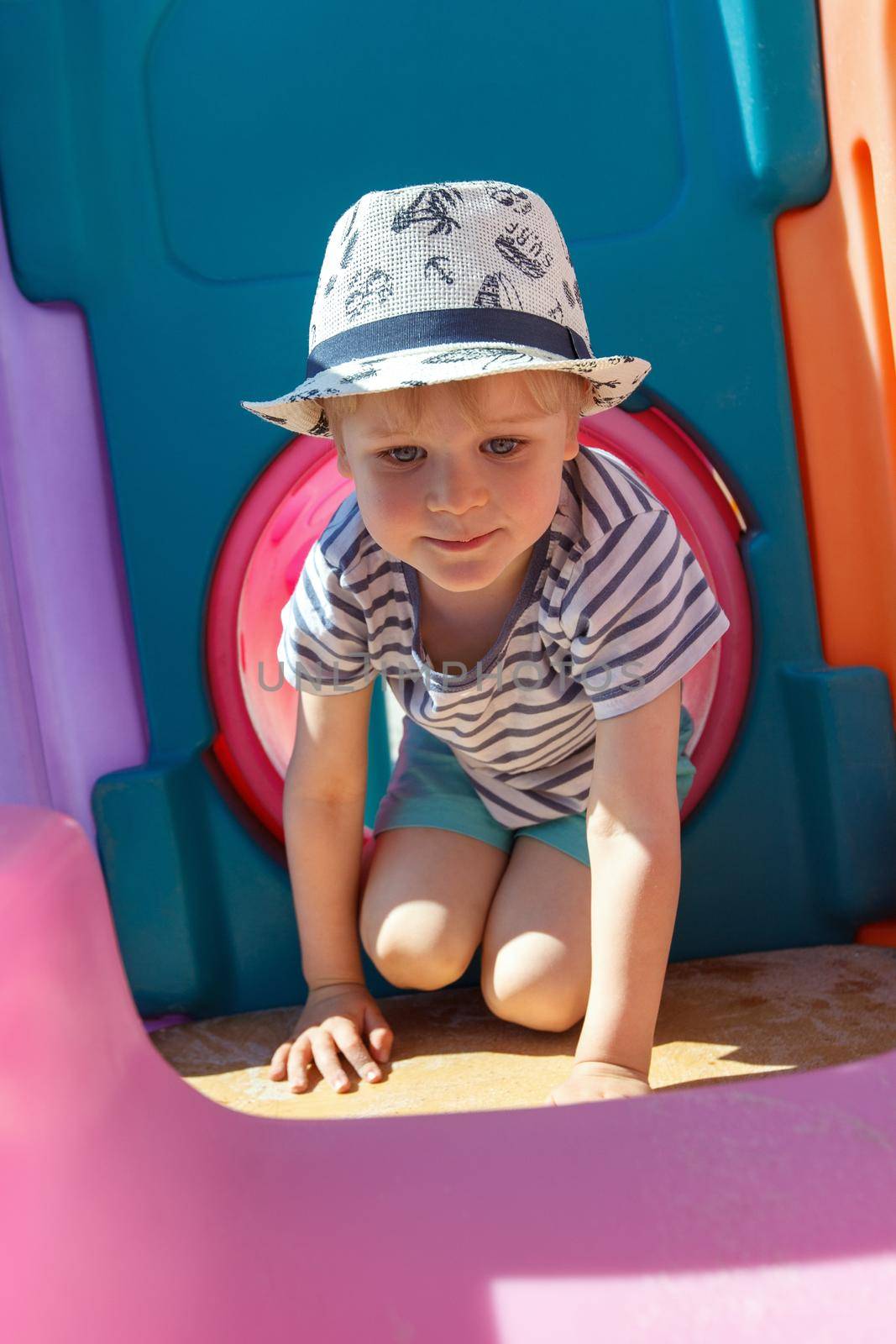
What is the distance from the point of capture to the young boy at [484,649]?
0.98 meters

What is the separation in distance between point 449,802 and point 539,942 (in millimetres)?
203

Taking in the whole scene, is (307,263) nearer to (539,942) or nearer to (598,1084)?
(539,942)

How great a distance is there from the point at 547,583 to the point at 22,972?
0.63m

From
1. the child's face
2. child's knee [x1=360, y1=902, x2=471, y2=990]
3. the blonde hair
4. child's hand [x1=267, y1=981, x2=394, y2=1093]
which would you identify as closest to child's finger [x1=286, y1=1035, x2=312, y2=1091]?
child's hand [x1=267, y1=981, x2=394, y2=1093]

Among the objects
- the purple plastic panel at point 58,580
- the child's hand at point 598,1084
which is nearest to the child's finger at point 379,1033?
the child's hand at point 598,1084

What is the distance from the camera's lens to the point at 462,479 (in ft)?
3.19

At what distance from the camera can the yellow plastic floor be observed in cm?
109

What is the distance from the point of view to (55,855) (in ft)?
2.25

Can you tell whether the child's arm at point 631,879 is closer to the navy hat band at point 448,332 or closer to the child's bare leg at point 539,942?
the child's bare leg at point 539,942

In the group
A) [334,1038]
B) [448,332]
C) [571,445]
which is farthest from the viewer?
[334,1038]

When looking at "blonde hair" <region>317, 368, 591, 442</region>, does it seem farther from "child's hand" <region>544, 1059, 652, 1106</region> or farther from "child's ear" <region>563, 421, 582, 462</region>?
"child's hand" <region>544, 1059, 652, 1106</region>

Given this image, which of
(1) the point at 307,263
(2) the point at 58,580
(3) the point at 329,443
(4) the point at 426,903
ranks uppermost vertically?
(1) the point at 307,263

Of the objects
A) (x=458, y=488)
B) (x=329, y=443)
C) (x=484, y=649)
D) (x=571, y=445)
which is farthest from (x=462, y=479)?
(x=329, y=443)

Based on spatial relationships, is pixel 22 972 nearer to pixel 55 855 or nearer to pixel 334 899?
pixel 55 855
